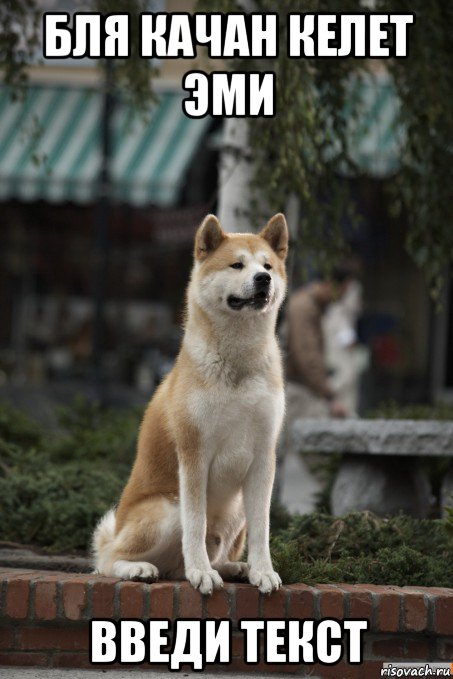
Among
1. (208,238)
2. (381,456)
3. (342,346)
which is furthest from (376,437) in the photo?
(342,346)

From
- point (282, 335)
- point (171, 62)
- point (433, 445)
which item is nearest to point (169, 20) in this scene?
point (282, 335)

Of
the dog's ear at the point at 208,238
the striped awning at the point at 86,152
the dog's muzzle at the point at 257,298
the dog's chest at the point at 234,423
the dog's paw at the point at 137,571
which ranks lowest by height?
the dog's paw at the point at 137,571

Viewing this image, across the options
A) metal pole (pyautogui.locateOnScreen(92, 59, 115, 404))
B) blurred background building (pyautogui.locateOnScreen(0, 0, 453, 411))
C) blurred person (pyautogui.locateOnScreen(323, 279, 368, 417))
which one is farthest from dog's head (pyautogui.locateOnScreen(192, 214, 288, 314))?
blurred background building (pyautogui.locateOnScreen(0, 0, 453, 411))

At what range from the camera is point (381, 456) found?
6.65m

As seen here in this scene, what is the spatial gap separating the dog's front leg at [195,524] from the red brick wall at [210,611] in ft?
0.29

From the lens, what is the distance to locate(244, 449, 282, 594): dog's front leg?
4.18m

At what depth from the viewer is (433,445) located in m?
6.11

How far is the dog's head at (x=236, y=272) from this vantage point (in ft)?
13.3

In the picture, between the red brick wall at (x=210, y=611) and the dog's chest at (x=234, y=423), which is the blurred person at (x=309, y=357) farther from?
the dog's chest at (x=234, y=423)

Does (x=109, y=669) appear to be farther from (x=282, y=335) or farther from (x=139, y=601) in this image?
(x=282, y=335)

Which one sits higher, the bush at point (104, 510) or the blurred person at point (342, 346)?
the blurred person at point (342, 346)

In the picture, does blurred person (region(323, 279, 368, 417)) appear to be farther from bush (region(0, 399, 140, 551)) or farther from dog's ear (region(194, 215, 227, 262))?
dog's ear (region(194, 215, 227, 262))

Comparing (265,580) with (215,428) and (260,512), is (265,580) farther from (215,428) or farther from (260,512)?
(215,428)

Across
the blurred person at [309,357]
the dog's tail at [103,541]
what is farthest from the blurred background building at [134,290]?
the dog's tail at [103,541]
